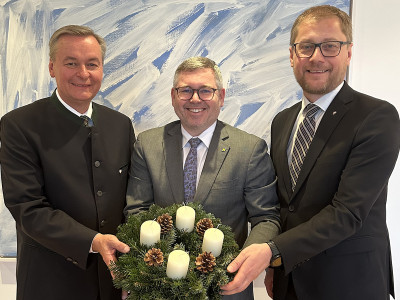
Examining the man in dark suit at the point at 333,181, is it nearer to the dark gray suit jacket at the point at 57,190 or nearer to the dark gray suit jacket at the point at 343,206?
the dark gray suit jacket at the point at 343,206

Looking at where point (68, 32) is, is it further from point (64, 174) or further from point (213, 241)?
point (213, 241)

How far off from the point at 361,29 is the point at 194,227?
77.0 inches

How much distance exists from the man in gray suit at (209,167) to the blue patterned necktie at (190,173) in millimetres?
26

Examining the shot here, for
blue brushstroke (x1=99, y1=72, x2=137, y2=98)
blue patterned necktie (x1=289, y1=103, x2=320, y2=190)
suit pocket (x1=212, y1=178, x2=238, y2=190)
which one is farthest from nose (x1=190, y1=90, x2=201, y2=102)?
blue brushstroke (x1=99, y1=72, x2=137, y2=98)

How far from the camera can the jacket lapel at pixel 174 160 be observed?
2.09 meters

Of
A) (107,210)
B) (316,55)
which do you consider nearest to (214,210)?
(107,210)

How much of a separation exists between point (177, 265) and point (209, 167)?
2.14 ft

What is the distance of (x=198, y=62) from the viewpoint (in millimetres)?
2127

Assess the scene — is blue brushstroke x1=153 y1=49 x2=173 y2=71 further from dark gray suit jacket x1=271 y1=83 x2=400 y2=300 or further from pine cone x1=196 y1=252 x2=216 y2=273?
pine cone x1=196 y1=252 x2=216 y2=273

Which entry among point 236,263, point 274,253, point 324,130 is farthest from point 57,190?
point 324,130

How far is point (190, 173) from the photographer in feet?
6.98

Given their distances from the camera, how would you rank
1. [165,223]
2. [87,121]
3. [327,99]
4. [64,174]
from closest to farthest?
[165,223] < [327,99] < [64,174] < [87,121]

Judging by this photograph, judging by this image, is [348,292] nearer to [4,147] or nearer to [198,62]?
[198,62]

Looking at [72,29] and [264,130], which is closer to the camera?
[72,29]
